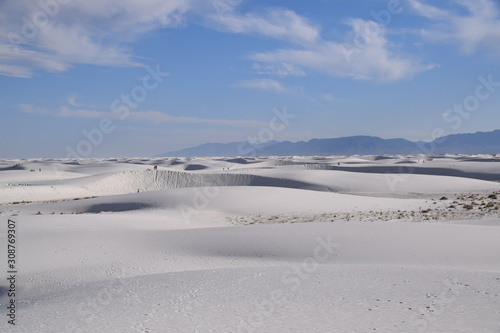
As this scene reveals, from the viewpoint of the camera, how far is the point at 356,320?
475 centimetres

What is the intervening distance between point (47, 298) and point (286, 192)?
1701 cm

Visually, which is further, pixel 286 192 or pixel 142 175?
pixel 142 175

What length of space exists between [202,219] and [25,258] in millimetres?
8635

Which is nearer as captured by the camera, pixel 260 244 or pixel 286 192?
pixel 260 244

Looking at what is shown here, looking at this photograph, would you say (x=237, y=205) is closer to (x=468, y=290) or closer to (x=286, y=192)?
(x=286, y=192)

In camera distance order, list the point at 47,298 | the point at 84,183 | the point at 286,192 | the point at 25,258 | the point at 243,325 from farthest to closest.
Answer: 1. the point at 84,183
2. the point at 286,192
3. the point at 25,258
4. the point at 47,298
5. the point at 243,325

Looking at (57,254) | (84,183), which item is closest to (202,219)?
(57,254)

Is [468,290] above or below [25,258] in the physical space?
above

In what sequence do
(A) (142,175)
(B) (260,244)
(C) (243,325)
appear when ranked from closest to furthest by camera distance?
(C) (243,325) → (B) (260,244) → (A) (142,175)

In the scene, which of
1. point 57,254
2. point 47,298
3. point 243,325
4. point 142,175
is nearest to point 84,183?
point 142,175

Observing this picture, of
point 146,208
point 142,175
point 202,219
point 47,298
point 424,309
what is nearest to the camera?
point 424,309

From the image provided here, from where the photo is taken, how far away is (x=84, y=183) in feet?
112

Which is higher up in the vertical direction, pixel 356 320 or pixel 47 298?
pixel 356 320

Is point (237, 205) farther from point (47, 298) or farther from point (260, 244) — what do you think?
point (47, 298)
